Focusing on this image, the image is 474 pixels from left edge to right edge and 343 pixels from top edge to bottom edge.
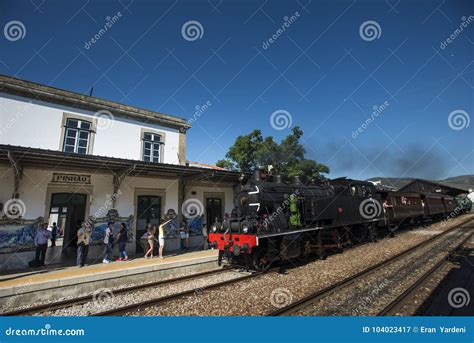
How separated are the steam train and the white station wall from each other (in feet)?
23.0

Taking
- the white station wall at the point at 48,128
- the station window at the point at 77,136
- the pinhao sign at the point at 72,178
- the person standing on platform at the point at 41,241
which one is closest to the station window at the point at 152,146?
the white station wall at the point at 48,128

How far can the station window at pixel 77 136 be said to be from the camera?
11430 millimetres

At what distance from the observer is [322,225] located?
1012 cm

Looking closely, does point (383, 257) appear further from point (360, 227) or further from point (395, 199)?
point (395, 199)

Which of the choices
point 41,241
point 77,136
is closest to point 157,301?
point 41,241

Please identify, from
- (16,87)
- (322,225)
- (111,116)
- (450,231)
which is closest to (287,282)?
(322,225)

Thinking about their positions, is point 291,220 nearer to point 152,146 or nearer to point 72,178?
point 72,178

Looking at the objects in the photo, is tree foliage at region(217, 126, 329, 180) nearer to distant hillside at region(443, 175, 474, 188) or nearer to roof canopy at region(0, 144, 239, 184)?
roof canopy at region(0, 144, 239, 184)

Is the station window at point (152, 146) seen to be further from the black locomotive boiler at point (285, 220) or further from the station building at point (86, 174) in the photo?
the black locomotive boiler at point (285, 220)

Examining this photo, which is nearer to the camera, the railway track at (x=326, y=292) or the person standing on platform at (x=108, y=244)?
the railway track at (x=326, y=292)

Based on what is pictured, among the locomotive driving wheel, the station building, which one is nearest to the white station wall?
the station building

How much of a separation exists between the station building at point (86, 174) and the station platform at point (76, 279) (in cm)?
237

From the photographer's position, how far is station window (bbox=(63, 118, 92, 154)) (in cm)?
1143

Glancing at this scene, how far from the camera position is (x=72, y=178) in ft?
33.0
